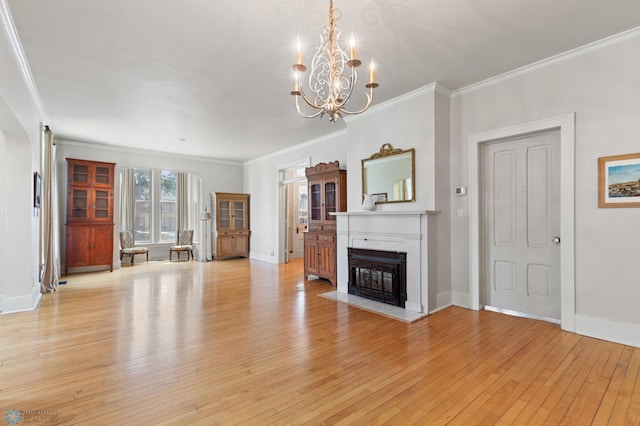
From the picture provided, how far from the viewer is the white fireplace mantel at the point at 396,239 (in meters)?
3.89

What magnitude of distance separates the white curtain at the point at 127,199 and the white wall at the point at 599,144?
9232 millimetres

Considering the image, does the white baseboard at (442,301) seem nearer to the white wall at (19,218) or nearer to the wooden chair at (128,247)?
the white wall at (19,218)

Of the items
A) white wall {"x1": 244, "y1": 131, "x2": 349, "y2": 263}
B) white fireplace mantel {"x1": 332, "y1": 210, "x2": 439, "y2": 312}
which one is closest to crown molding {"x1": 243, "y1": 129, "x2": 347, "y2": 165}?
white wall {"x1": 244, "y1": 131, "x2": 349, "y2": 263}

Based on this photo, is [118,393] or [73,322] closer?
[118,393]

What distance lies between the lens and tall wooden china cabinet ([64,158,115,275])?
659 centimetres

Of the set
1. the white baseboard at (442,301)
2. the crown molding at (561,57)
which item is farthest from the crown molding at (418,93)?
the white baseboard at (442,301)

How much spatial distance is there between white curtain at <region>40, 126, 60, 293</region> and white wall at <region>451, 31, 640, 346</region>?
23.0 feet

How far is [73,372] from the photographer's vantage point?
8.06 feet

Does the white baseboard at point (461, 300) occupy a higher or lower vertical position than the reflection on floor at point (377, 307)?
higher

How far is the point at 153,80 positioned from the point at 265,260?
5696mm

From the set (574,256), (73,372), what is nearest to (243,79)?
(73,372)

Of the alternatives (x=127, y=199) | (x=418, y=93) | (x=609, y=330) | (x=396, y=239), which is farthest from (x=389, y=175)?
(x=127, y=199)

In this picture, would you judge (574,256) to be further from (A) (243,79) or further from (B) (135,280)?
(B) (135,280)

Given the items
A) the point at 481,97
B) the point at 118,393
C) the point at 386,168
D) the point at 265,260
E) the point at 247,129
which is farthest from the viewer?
the point at 265,260
